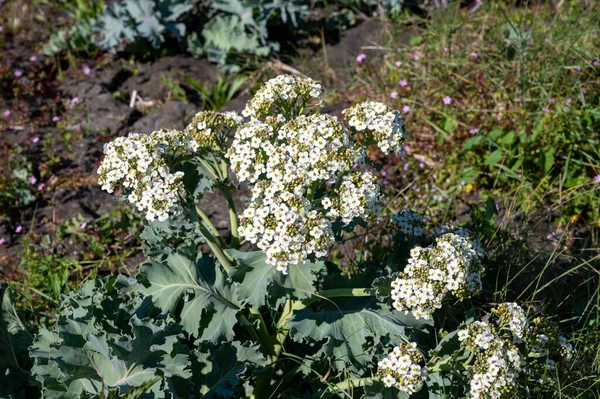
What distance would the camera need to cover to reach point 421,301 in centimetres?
267

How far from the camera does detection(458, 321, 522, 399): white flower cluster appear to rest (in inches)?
102

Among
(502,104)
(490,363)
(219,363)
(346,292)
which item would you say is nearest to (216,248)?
(219,363)

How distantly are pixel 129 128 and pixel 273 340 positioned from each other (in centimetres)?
310

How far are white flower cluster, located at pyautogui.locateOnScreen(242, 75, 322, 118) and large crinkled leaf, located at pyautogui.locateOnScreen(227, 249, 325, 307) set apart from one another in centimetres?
70

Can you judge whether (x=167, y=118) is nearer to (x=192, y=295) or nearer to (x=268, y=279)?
(x=192, y=295)

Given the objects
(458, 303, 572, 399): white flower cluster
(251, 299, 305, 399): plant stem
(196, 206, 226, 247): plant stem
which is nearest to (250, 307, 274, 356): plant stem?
(251, 299, 305, 399): plant stem

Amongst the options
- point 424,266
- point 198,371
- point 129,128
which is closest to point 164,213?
point 198,371

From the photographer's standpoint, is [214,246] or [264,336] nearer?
[214,246]

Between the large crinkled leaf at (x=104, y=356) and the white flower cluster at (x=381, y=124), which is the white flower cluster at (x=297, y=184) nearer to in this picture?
the white flower cluster at (x=381, y=124)

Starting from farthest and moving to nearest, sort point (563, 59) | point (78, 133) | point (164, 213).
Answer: point (78, 133), point (563, 59), point (164, 213)

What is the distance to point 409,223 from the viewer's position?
3453mm

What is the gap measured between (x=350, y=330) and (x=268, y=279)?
0.50 meters

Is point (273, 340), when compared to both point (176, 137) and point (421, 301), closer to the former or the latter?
point (421, 301)

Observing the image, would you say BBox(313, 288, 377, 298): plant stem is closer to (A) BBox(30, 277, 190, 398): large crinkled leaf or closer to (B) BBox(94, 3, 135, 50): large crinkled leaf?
(A) BBox(30, 277, 190, 398): large crinkled leaf
